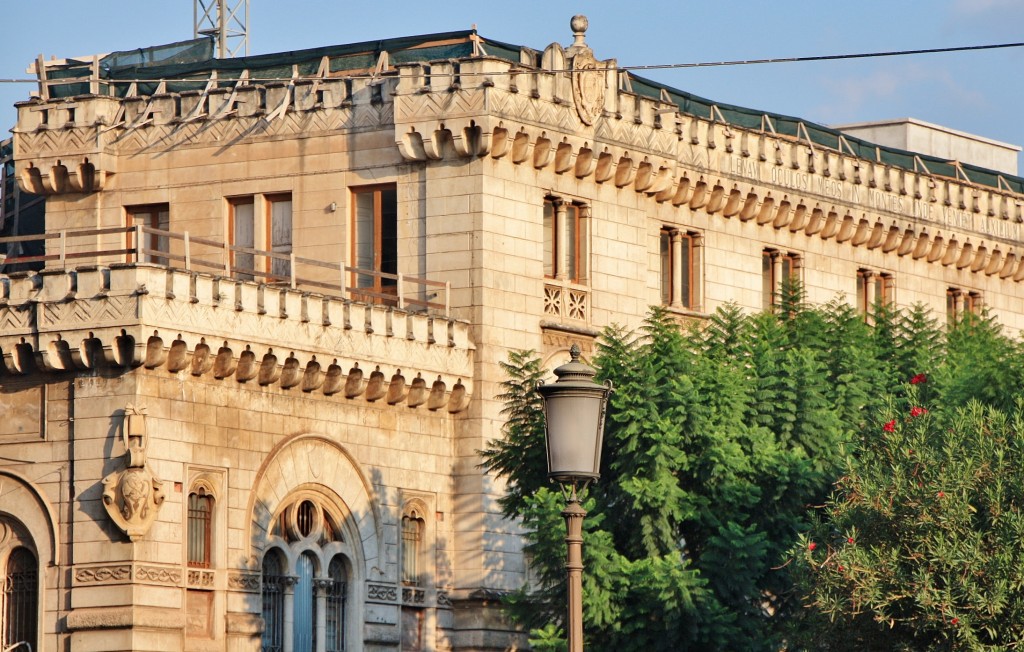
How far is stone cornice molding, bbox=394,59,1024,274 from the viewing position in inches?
2254

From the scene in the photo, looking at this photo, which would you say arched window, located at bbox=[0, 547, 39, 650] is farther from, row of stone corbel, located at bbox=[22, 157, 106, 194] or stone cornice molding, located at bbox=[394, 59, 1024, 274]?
stone cornice molding, located at bbox=[394, 59, 1024, 274]

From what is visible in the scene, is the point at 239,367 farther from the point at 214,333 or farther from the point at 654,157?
the point at 654,157

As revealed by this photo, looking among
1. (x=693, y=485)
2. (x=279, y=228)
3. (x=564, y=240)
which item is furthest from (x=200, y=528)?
(x=564, y=240)

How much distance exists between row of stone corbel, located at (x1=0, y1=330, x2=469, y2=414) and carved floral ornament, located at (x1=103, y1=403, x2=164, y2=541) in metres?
1.20

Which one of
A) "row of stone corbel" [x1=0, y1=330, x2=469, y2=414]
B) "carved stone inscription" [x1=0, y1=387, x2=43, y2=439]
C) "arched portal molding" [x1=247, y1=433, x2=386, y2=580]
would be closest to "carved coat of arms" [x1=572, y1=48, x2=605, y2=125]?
"row of stone corbel" [x1=0, y1=330, x2=469, y2=414]

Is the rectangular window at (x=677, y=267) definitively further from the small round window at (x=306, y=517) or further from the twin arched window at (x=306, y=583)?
the small round window at (x=306, y=517)

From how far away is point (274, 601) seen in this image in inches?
2066

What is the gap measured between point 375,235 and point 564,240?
4507 millimetres

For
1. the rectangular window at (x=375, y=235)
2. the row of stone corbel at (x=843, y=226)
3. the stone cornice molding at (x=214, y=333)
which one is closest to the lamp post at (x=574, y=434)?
the stone cornice molding at (x=214, y=333)

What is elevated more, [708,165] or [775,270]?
[708,165]

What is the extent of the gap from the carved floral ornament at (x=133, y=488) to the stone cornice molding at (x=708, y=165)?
11.7m

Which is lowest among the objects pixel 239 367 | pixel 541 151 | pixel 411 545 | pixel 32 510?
pixel 32 510

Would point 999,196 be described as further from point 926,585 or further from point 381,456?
point 926,585

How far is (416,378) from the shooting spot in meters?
55.5
